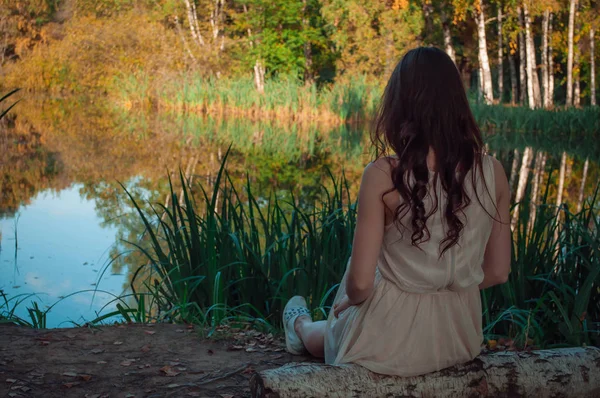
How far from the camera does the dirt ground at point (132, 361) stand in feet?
9.11

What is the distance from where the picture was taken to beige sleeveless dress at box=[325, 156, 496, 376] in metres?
2.30

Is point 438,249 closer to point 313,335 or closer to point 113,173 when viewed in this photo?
point 313,335

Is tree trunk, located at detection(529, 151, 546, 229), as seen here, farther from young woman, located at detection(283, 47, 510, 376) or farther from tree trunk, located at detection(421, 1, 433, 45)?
tree trunk, located at detection(421, 1, 433, 45)

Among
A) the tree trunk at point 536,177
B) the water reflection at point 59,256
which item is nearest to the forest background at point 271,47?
the tree trunk at point 536,177

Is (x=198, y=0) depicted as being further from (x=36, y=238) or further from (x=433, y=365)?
(x=433, y=365)

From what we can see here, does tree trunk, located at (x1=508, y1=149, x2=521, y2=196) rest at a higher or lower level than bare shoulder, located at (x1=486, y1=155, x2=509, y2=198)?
lower

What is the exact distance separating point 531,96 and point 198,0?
14868 millimetres

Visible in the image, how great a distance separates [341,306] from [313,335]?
48 cm

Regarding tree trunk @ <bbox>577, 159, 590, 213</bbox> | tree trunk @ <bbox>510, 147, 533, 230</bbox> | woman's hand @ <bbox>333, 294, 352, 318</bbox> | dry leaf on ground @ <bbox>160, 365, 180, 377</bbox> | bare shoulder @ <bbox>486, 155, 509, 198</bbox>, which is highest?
bare shoulder @ <bbox>486, 155, 509, 198</bbox>

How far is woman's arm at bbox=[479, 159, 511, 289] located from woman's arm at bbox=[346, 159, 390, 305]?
0.40 metres

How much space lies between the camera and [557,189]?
11.1 meters

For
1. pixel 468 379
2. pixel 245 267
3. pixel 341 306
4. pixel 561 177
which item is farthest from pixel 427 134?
pixel 561 177

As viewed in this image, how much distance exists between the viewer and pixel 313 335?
2949mm

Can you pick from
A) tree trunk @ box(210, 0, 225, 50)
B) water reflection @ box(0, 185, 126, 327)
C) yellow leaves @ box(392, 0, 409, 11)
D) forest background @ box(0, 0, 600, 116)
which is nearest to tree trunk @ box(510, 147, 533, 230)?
water reflection @ box(0, 185, 126, 327)
